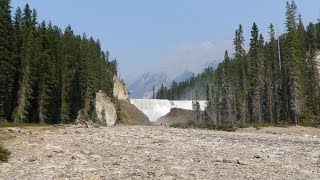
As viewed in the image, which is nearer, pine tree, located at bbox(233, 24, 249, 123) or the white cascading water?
pine tree, located at bbox(233, 24, 249, 123)

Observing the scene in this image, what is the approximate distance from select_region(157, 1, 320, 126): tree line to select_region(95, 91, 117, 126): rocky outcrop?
29898mm

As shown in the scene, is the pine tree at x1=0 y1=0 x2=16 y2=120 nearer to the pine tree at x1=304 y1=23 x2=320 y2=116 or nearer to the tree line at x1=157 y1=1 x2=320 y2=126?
the tree line at x1=157 y1=1 x2=320 y2=126

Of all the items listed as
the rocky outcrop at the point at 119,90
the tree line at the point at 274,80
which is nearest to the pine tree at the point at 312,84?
the tree line at the point at 274,80

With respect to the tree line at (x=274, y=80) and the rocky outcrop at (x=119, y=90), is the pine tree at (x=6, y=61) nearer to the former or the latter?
the tree line at (x=274, y=80)

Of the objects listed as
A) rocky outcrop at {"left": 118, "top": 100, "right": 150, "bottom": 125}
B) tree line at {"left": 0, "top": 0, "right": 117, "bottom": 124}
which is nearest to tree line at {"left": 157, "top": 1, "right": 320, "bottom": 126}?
rocky outcrop at {"left": 118, "top": 100, "right": 150, "bottom": 125}

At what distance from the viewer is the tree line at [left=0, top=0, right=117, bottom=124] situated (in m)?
66.2

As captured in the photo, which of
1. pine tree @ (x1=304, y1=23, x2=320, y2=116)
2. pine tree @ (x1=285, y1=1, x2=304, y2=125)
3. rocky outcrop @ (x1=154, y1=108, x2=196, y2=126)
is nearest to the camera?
pine tree @ (x1=285, y1=1, x2=304, y2=125)

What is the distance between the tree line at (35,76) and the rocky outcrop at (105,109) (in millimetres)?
15030

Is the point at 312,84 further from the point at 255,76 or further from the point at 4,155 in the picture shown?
the point at 4,155

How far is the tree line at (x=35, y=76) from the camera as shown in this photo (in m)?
66.2

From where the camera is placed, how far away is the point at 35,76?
245ft

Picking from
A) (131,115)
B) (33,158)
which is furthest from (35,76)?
(131,115)

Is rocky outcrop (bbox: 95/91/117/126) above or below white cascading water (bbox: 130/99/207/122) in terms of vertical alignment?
below

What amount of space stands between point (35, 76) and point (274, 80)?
5974 centimetres
